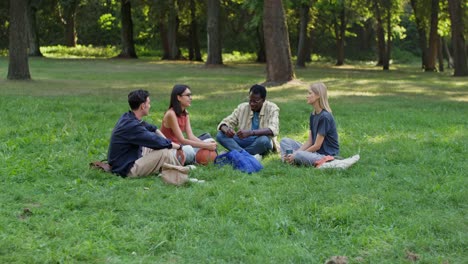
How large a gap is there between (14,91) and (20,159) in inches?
360

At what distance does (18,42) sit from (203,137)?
13.4m

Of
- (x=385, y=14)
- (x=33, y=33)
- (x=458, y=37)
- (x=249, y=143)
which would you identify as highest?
(x=385, y=14)

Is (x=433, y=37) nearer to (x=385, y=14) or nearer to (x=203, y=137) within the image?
(x=385, y=14)

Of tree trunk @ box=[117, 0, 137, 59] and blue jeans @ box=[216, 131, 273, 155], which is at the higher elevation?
tree trunk @ box=[117, 0, 137, 59]

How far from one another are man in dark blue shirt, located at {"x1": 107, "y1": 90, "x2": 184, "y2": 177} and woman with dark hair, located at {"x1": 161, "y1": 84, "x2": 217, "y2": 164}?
663 mm

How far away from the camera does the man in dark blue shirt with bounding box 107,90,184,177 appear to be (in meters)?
7.56

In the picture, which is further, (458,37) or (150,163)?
(458,37)

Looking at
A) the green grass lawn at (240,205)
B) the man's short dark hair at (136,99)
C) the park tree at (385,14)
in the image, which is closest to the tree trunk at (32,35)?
the park tree at (385,14)

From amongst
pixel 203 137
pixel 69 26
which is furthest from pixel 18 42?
pixel 69 26

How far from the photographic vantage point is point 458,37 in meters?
30.3

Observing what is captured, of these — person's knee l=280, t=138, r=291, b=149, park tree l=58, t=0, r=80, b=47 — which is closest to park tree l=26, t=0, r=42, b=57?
park tree l=58, t=0, r=80, b=47

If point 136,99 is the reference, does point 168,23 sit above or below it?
above

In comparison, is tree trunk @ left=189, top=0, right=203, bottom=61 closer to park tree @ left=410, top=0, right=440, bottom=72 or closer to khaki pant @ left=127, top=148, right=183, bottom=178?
park tree @ left=410, top=0, right=440, bottom=72

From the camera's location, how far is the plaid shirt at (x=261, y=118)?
9141 mm
